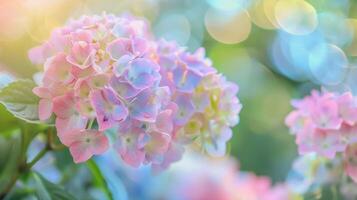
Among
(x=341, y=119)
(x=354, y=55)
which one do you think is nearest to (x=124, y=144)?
(x=341, y=119)

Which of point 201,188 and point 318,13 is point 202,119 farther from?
point 318,13

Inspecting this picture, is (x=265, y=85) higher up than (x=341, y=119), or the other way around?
(x=341, y=119)

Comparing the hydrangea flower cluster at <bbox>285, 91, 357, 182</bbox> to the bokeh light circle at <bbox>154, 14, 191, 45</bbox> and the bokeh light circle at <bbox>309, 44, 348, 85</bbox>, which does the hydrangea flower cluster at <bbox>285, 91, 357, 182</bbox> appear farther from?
the bokeh light circle at <bbox>154, 14, 191, 45</bbox>

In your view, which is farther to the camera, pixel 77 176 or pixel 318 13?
pixel 318 13

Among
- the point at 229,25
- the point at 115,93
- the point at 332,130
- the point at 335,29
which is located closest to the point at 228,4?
the point at 229,25

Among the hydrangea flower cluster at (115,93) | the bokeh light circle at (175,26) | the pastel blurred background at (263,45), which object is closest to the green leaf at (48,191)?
the hydrangea flower cluster at (115,93)

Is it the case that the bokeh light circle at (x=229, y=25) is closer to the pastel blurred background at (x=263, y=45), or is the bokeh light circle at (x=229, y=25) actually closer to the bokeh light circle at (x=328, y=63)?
the pastel blurred background at (x=263, y=45)
